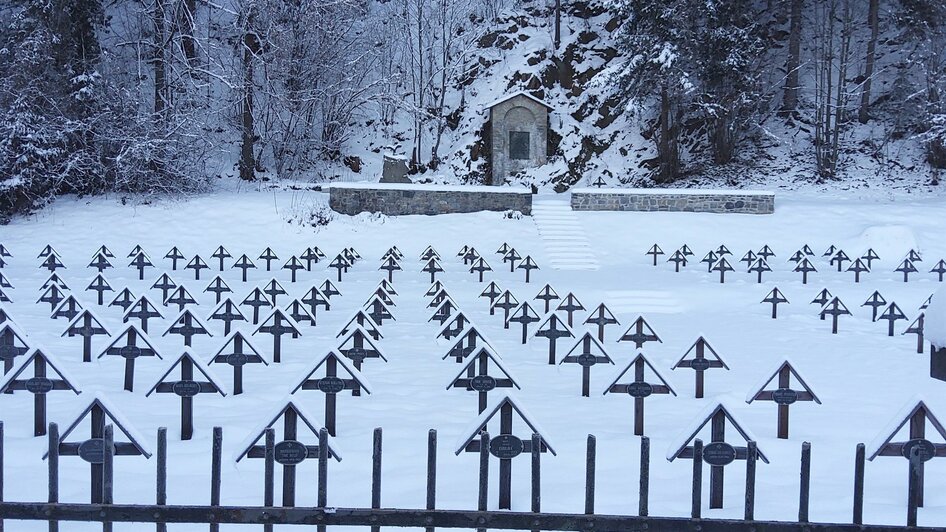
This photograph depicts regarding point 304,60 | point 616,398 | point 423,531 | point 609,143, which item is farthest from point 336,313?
point 609,143

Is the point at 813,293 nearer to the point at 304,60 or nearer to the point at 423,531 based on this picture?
the point at 423,531

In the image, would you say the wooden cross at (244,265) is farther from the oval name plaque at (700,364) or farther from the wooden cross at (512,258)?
the oval name plaque at (700,364)

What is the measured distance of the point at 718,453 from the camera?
4.56 m

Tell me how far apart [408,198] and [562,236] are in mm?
4710

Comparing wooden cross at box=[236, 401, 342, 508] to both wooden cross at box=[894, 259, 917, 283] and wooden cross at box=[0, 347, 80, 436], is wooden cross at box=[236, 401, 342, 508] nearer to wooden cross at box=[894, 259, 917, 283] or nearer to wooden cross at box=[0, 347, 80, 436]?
wooden cross at box=[0, 347, 80, 436]

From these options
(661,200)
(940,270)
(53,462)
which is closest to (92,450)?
(53,462)

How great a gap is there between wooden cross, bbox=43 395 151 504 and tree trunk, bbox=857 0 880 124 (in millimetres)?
30235

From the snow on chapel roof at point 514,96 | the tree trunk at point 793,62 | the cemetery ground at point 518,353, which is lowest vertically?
the cemetery ground at point 518,353

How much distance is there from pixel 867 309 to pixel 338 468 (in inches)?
460

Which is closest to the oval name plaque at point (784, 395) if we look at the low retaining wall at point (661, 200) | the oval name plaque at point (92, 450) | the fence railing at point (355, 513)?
the fence railing at point (355, 513)

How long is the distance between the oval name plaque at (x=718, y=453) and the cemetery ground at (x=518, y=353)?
19 centimetres

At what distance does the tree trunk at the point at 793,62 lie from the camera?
30016 mm

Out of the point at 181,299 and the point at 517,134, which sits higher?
the point at 517,134

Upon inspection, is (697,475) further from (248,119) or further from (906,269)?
(248,119)
